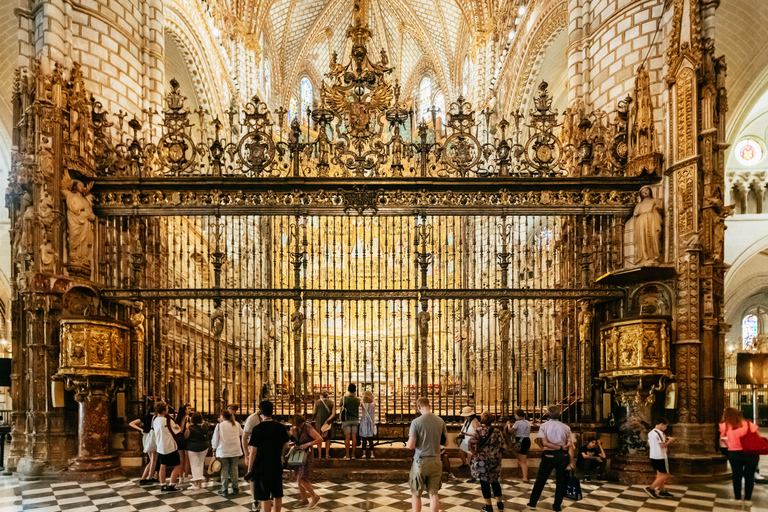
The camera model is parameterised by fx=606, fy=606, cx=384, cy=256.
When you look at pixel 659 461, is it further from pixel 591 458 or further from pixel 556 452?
pixel 556 452

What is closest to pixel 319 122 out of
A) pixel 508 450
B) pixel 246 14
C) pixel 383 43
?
pixel 508 450

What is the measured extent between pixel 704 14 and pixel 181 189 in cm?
971

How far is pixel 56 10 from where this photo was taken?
11102mm

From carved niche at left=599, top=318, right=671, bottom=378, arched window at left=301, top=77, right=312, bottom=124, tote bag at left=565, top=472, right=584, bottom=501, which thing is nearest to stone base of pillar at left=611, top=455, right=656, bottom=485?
carved niche at left=599, top=318, right=671, bottom=378

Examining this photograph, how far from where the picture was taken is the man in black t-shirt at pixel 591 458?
384 inches

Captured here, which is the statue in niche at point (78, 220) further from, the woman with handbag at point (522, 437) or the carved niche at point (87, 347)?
the woman with handbag at point (522, 437)

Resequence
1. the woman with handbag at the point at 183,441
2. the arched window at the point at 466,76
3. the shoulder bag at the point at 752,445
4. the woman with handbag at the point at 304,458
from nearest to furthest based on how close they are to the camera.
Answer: the woman with handbag at the point at 304,458
the shoulder bag at the point at 752,445
the woman with handbag at the point at 183,441
the arched window at the point at 466,76

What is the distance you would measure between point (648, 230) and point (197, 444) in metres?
8.21

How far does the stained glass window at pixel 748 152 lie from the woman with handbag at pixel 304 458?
20179 millimetres

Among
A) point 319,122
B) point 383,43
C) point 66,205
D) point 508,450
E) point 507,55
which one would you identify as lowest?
point 508,450

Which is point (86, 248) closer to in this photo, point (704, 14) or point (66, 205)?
point (66, 205)

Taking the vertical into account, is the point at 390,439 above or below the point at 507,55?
below

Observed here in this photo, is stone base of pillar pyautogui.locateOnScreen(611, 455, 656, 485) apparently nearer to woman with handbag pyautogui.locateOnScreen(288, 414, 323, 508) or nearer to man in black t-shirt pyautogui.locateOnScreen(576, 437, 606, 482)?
man in black t-shirt pyautogui.locateOnScreen(576, 437, 606, 482)

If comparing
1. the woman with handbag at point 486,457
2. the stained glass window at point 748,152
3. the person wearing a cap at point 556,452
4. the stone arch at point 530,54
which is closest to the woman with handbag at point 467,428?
the woman with handbag at point 486,457
